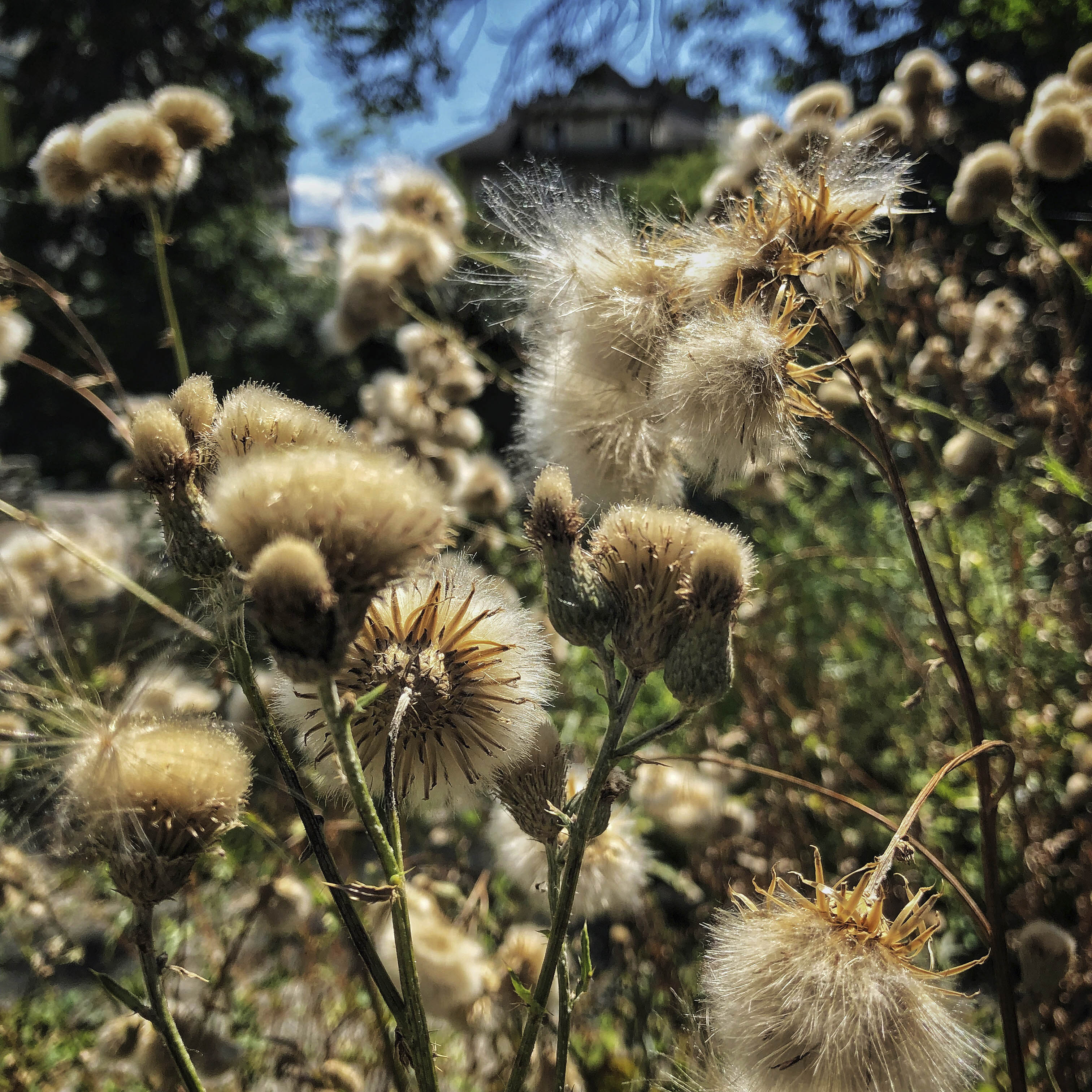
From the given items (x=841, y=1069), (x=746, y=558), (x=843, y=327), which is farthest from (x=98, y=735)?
(x=843, y=327)

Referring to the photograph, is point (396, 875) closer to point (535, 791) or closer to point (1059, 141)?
point (535, 791)

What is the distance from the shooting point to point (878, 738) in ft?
12.5

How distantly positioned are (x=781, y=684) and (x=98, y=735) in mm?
2400

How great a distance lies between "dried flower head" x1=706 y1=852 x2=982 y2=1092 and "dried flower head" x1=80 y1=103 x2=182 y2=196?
74.1 inches

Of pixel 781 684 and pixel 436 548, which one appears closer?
pixel 436 548

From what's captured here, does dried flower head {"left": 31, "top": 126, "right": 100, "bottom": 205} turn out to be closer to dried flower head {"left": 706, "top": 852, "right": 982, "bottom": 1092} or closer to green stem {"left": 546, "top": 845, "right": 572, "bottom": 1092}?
green stem {"left": 546, "top": 845, "right": 572, "bottom": 1092}

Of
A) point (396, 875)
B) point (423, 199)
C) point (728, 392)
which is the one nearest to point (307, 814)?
point (396, 875)

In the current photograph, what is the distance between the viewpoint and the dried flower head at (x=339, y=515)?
61 centimetres

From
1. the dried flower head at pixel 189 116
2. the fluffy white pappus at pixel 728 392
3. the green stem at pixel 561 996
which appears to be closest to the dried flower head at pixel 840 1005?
the green stem at pixel 561 996

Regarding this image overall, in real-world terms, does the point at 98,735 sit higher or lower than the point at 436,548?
lower

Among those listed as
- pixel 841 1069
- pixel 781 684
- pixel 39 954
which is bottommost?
pixel 781 684

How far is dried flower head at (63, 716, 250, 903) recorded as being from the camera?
29.1 inches

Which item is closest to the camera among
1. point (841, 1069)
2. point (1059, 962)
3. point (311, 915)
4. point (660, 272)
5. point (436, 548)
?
point (436, 548)

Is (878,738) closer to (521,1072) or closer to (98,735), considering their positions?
(521,1072)
